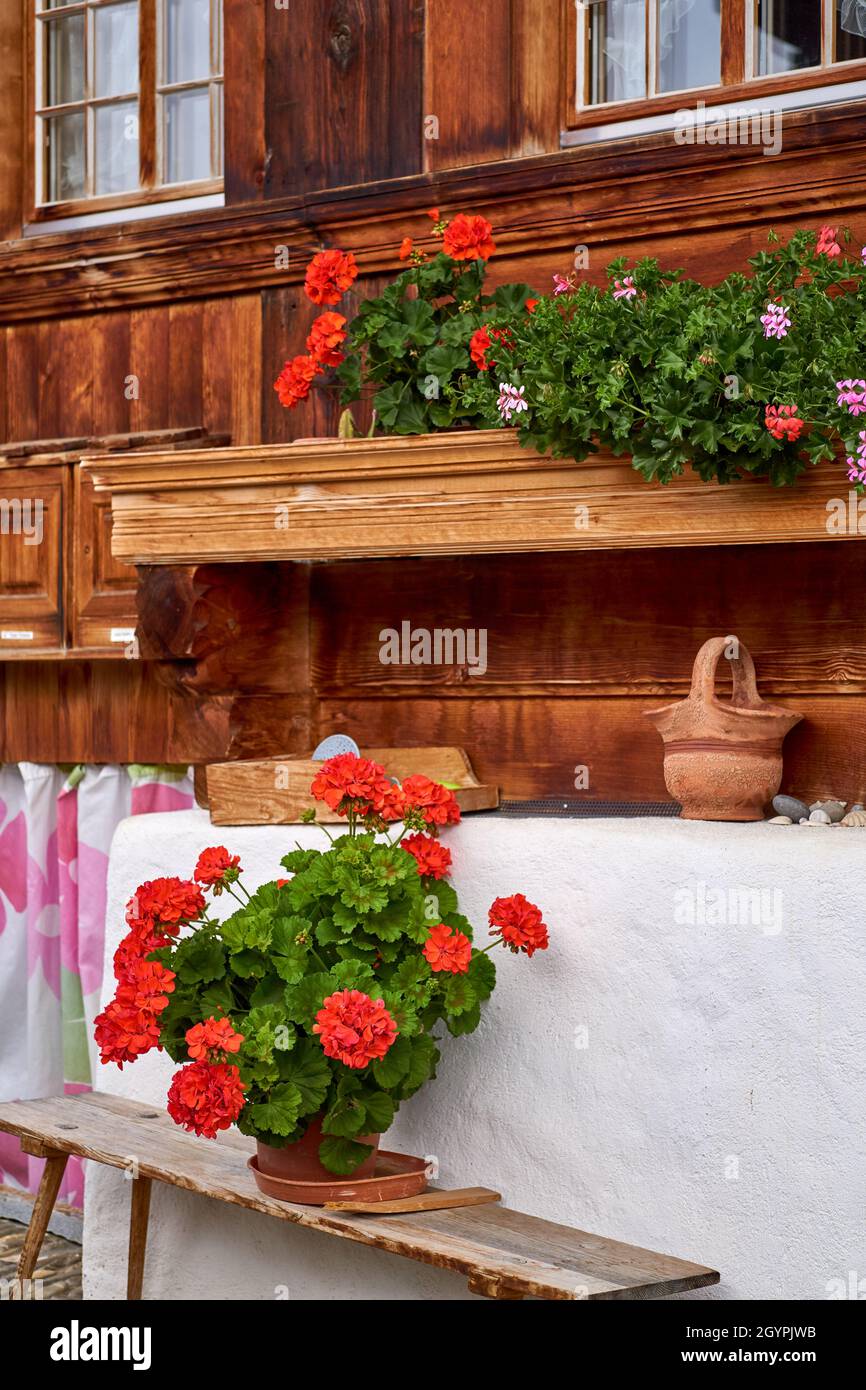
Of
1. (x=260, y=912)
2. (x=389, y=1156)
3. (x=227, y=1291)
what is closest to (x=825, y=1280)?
(x=389, y=1156)

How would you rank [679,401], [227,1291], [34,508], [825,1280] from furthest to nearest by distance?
[34,508] < [227,1291] < [679,401] < [825,1280]

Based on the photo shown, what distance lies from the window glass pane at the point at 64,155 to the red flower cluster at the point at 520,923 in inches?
109

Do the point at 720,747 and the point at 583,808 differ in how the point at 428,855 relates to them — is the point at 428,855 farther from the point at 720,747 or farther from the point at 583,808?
the point at 720,747

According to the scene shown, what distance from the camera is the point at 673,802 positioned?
11.9ft

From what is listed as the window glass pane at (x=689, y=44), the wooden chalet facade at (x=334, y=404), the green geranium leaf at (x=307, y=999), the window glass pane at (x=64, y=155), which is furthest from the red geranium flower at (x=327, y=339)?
the window glass pane at (x=64, y=155)

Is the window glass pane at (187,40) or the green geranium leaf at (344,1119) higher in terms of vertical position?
the window glass pane at (187,40)

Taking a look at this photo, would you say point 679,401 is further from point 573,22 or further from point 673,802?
point 573,22

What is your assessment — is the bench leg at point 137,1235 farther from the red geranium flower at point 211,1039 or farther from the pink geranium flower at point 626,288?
the pink geranium flower at point 626,288

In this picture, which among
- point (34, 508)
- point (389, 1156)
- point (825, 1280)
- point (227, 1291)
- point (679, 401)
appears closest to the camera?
point (825, 1280)

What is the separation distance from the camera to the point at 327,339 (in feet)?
12.4

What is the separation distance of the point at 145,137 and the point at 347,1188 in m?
2.99

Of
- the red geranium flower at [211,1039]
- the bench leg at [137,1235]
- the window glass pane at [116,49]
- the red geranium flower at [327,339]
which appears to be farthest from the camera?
the window glass pane at [116,49]

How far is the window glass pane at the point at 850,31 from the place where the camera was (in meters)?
3.52
